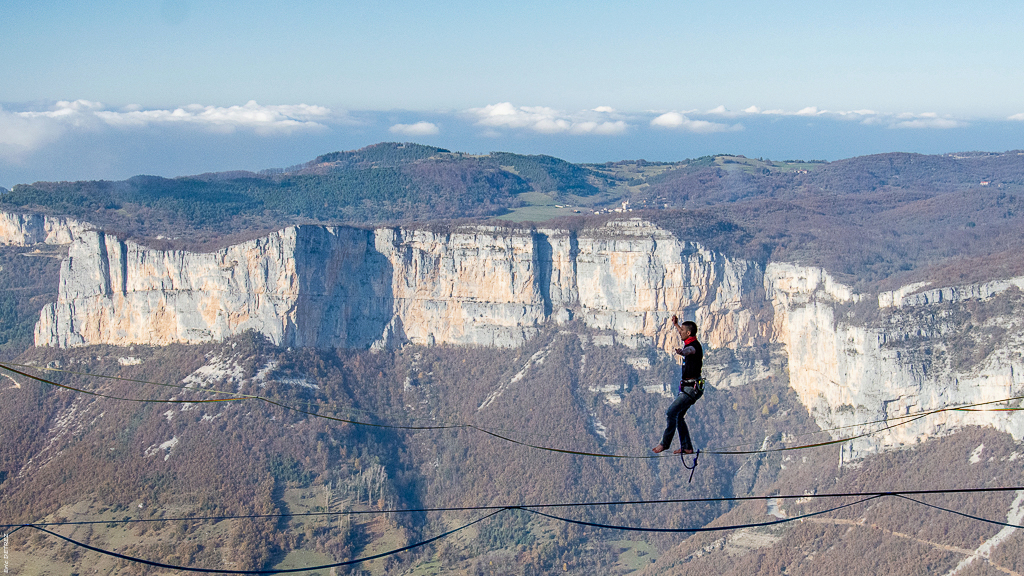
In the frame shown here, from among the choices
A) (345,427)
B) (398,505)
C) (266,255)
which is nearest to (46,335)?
(266,255)

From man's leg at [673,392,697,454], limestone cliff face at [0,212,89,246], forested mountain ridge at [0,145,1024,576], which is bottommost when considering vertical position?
forested mountain ridge at [0,145,1024,576]

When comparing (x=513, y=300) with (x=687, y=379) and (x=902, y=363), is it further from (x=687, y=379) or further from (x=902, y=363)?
(x=687, y=379)

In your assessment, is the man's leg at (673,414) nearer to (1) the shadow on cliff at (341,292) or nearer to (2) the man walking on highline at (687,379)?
(2) the man walking on highline at (687,379)

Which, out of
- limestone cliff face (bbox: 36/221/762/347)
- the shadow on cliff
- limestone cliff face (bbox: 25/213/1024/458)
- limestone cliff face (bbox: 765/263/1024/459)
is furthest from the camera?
the shadow on cliff

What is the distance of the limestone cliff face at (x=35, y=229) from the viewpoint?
76062mm

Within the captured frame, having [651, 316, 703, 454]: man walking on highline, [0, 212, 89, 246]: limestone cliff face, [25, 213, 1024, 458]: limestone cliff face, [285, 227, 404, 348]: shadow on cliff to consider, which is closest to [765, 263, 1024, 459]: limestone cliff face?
[25, 213, 1024, 458]: limestone cliff face

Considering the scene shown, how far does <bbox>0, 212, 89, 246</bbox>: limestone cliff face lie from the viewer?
76.1 m

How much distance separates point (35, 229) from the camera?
251 ft

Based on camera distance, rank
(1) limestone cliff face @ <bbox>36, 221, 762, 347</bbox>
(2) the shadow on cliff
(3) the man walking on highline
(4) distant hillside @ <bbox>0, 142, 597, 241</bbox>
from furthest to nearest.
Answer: (4) distant hillside @ <bbox>0, 142, 597, 241</bbox> → (2) the shadow on cliff → (1) limestone cliff face @ <bbox>36, 221, 762, 347</bbox> → (3) the man walking on highline

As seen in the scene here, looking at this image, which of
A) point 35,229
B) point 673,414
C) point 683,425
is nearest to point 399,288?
point 35,229

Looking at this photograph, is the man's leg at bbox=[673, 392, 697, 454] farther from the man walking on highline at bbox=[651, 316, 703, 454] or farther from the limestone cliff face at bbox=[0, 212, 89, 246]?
the limestone cliff face at bbox=[0, 212, 89, 246]

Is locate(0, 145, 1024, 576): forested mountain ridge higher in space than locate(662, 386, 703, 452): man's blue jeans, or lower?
lower

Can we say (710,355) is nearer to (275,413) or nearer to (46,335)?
(275,413)

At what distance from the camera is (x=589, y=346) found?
69875mm
